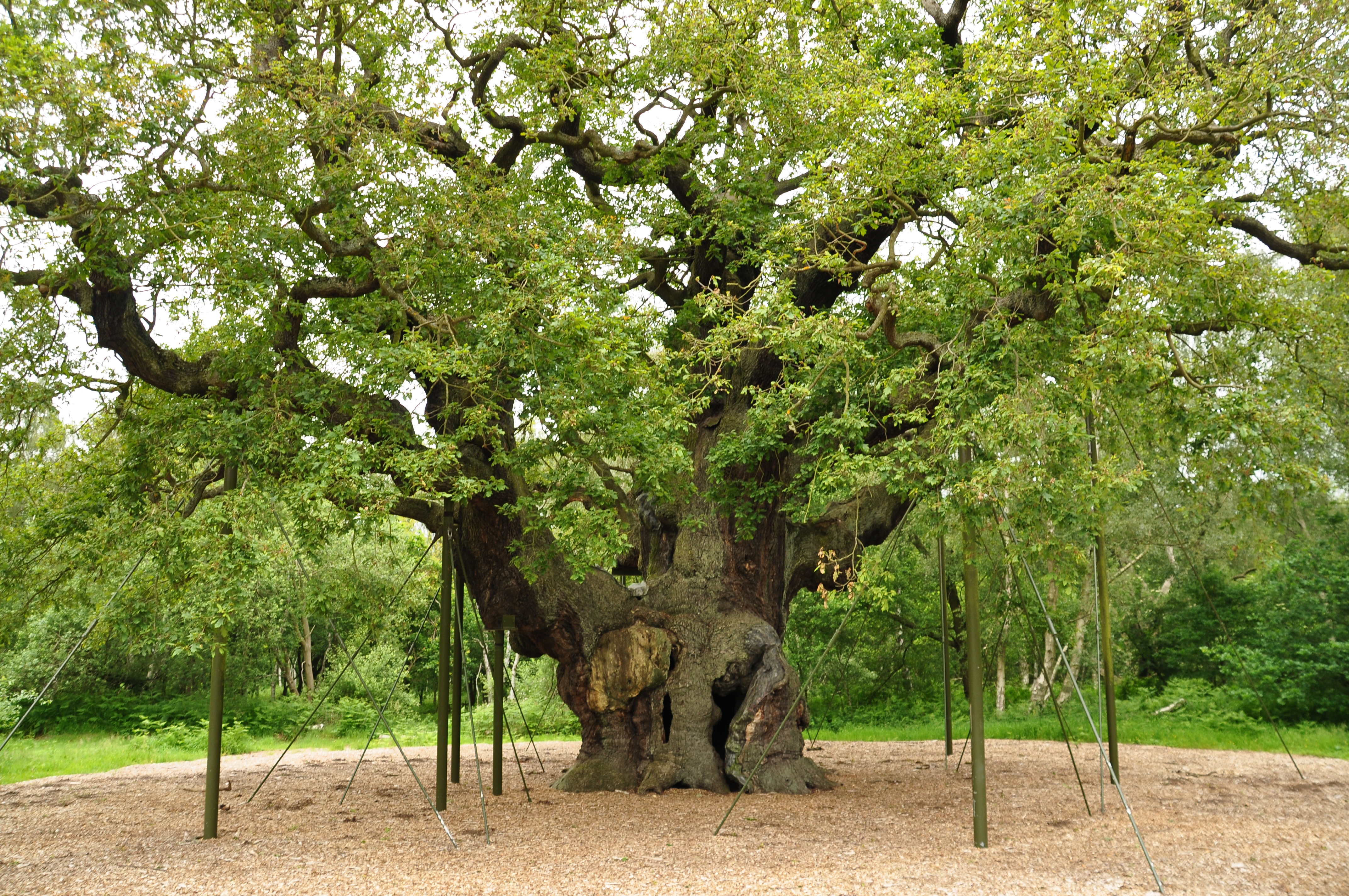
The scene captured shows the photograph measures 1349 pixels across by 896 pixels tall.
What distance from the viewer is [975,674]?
6547 mm

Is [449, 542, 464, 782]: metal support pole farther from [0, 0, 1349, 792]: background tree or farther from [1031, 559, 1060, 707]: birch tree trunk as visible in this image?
[1031, 559, 1060, 707]: birch tree trunk

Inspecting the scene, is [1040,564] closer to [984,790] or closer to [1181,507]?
[984,790]

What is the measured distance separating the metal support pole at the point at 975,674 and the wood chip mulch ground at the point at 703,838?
0.80 ft

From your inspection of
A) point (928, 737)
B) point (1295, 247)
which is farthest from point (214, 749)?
point (928, 737)

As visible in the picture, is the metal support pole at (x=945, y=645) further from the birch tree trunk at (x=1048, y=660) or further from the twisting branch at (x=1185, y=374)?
the birch tree trunk at (x=1048, y=660)

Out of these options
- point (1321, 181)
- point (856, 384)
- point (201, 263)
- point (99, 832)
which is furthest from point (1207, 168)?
point (99, 832)

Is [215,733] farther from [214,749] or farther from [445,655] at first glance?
[445,655]

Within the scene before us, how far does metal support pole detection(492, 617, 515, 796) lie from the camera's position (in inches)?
372

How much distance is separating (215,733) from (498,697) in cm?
311

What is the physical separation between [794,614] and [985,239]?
12106 millimetres

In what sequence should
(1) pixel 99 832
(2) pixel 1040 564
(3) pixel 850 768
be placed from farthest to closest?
(3) pixel 850 768 → (1) pixel 99 832 → (2) pixel 1040 564

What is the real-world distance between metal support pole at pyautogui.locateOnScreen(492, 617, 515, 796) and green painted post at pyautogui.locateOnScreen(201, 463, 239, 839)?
2.82 metres

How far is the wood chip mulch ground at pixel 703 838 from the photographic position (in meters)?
5.67

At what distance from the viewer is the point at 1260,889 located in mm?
5383
